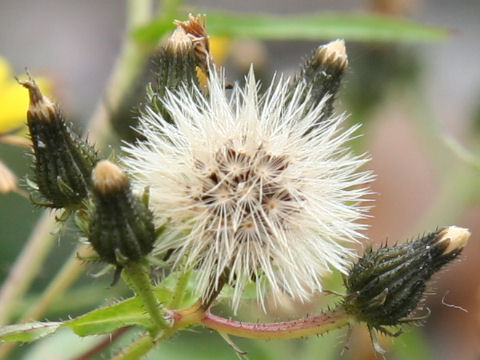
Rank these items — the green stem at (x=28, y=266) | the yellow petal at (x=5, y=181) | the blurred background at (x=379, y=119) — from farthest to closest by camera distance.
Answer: the blurred background at (x=379, y=119)
the green stem at (x=28, y=266)
the yellow petal at (x=5, y=181)

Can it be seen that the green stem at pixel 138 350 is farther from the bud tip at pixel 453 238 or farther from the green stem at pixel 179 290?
the bud tip at pixel 453 238

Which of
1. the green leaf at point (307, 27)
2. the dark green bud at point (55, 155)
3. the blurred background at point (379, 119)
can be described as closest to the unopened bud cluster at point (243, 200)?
the dark green bud at point (55, 155)

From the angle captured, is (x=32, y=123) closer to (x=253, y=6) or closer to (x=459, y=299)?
(x=459, y=299)

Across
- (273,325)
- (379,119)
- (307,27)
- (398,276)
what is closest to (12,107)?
(307,27)

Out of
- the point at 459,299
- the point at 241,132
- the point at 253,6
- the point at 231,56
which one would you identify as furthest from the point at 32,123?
the point at 253,6

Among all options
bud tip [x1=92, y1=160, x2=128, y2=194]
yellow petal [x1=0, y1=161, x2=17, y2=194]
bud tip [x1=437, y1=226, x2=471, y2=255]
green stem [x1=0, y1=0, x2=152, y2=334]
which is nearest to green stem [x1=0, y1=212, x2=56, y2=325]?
green stem [x1=0, y1=0, x2=152, y2=334]

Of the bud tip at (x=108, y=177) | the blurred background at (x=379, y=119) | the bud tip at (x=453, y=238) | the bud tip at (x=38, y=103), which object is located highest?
the bud tip at (x=453, y=238)

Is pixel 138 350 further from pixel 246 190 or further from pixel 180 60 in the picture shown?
pixel 180 60
